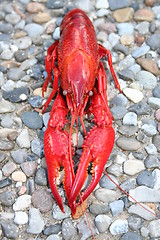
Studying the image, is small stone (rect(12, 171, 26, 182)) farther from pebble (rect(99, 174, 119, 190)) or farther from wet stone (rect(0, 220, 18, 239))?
pebble (rect(99, 174, 119, 190))

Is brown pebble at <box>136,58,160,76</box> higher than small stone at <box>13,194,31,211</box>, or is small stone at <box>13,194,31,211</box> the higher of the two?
brown pebble at <box>136,58,160,76</box>

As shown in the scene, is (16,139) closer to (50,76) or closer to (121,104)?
(50,76)

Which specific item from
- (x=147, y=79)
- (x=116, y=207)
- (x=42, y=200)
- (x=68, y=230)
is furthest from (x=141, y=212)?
(x=147, y=79)

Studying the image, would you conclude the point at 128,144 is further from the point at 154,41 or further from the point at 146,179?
the point at 154,41

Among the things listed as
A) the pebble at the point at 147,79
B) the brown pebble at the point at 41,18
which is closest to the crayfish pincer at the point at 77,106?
the pebble at the point at 147,79

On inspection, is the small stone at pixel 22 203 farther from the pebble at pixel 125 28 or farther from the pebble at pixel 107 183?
the pebble at pixel 125 28

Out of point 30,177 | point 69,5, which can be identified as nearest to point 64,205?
point 30,177

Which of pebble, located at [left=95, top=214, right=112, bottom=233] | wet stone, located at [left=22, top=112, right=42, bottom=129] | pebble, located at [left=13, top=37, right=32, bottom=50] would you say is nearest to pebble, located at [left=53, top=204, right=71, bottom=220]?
pebble, located at [left=95, top=214, right=112, bottom=233]
